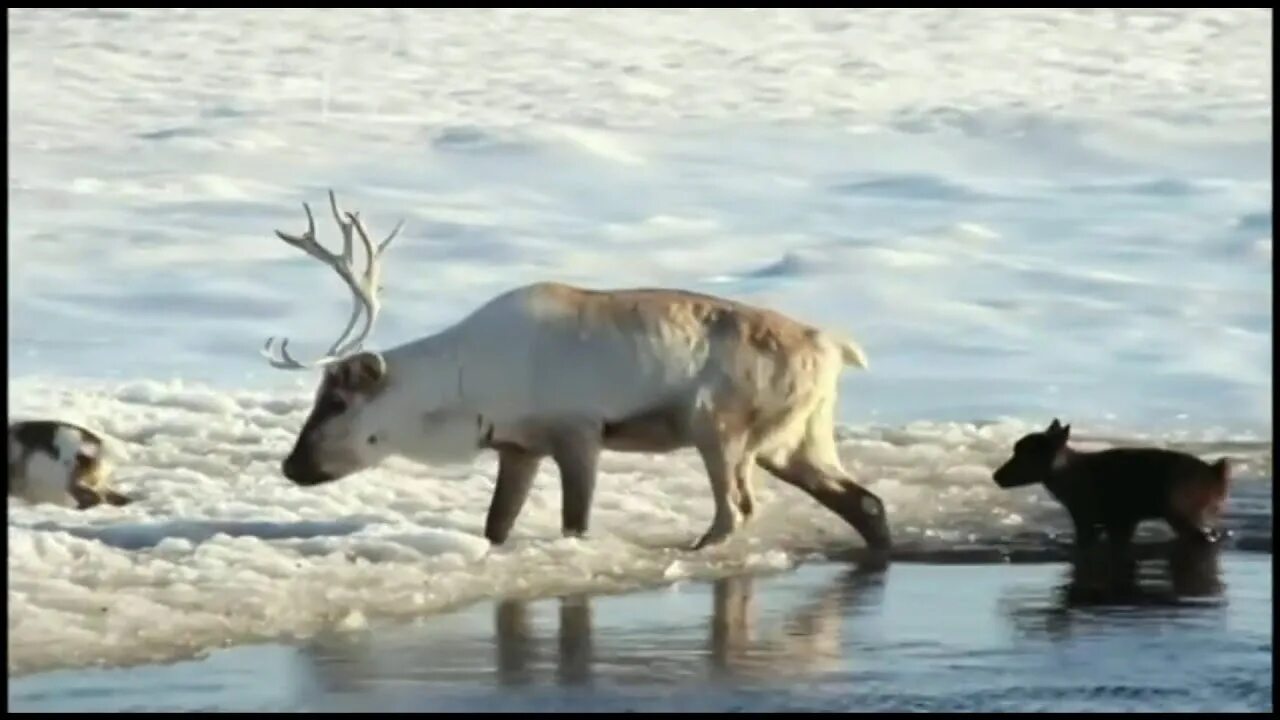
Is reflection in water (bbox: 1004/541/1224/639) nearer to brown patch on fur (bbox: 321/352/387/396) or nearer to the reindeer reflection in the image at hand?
the reindeer reflection

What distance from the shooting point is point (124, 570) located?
10.9m

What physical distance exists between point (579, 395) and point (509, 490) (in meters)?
0.48

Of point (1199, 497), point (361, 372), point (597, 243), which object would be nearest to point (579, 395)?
point (361, 372)

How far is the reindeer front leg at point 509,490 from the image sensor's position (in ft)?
41.3

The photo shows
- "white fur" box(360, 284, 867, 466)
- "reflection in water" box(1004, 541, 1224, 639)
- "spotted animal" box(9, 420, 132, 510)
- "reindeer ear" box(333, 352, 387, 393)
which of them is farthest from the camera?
"spotted animal" box(9, 420, 132, 510)

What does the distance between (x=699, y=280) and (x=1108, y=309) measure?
297 centimetres

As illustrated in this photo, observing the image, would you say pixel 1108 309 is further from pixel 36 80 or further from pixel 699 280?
pixel 36 80

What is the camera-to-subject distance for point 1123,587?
1158 centimetres

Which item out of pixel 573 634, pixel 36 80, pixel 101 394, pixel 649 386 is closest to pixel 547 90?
pixel 36 80

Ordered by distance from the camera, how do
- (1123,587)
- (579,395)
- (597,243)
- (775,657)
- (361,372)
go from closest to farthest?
1. (775,657)
2. (1123,587)
3. (579,395)
4. (361,372)
5. (597,243)

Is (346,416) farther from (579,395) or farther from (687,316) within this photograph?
(687,316)

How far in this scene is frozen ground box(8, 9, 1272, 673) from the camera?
11992 millimetres

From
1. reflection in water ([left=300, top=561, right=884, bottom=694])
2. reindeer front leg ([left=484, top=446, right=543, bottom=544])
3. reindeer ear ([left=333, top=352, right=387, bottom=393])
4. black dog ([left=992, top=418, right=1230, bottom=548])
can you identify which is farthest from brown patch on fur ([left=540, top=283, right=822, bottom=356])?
reflection in water ([left=300, top=561, right=884, bottom=694])

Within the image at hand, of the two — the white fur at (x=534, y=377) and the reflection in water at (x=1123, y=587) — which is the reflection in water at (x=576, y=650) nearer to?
the reflection in water at (x=1123, y=587)
